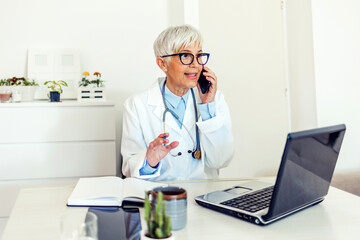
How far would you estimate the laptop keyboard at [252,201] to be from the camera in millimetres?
1057

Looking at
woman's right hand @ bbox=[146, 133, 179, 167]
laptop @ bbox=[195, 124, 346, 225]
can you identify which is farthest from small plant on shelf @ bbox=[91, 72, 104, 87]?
laptop @ bbox=[195, 124, 346, 225]

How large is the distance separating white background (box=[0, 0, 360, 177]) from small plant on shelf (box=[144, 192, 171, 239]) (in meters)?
2.36

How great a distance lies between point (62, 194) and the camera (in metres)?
1.35

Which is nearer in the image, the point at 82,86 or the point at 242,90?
the point at 82,86

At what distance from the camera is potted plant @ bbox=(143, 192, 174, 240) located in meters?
0.68

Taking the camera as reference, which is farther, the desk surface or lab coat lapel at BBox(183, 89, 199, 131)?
lab coat lapel at BBox(183, 89, 199, 131)

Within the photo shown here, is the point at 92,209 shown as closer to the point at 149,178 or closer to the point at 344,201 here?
the point at 149,178

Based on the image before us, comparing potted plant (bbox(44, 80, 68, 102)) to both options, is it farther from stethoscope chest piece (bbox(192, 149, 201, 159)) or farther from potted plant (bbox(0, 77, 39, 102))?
stethoscope chest piece (bbox(192, 149, 201, 159))

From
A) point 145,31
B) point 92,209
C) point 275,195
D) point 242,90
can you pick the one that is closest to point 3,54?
point 145,31

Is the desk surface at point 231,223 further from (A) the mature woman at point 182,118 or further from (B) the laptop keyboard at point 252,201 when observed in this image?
(A) the mature woman at point 182,118

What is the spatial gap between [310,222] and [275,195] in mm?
183

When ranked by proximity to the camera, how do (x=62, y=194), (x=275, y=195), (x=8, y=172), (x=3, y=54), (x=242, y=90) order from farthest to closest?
1. (x=242, y=90)
2. (x=3, y=54)
3. (x=8, y=172)
4. (x=62, y=194)
5. (x=275, y=195)

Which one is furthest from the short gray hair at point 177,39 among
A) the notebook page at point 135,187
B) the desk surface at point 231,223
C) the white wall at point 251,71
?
the white wall at point 251,71

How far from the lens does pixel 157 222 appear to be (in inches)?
28.0
